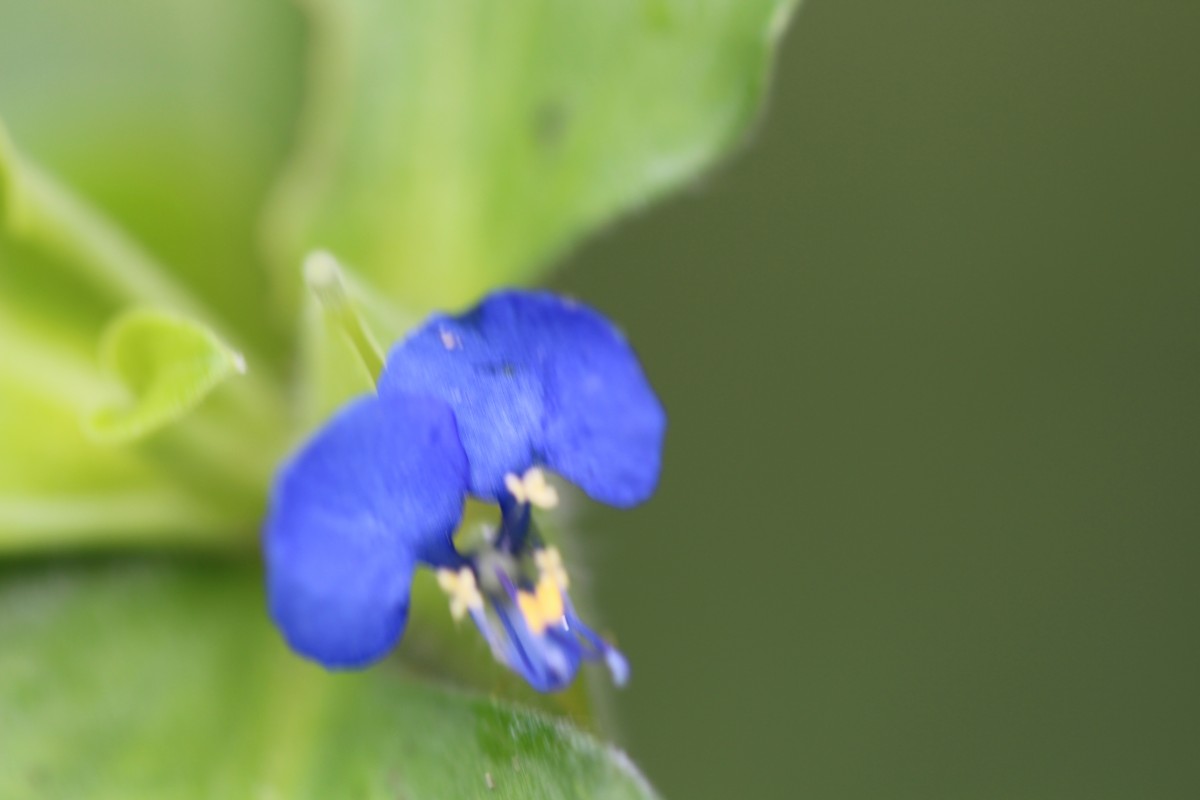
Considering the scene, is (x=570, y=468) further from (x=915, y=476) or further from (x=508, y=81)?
(x=915, y=476)

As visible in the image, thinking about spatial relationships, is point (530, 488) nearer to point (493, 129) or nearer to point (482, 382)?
point (482, 382)

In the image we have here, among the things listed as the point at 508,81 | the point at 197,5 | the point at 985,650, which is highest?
the point at 197,5

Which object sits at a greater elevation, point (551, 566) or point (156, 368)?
point (156, 368)

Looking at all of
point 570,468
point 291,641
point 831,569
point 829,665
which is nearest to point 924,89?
point 831,569

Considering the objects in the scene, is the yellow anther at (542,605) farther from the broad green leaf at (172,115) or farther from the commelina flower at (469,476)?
the broad green leaf at (172,115)

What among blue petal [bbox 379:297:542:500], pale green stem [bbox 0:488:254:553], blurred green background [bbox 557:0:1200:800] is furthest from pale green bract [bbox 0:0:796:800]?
blurred green background [bbox 557:0:1200:800]

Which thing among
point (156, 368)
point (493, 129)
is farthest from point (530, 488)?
point (493, 129)

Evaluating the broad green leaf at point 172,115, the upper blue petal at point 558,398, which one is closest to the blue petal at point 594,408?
the upper blue petal at point 558,398
